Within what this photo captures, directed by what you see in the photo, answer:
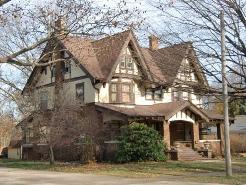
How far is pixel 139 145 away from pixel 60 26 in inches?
855

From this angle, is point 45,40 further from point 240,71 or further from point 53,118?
point 53,118

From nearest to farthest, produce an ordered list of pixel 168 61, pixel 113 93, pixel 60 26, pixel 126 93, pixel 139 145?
1. pixel 60 26
2. pixel 168 61
3. pixel 139 145
4. pixel 113 93
5. pixel 126 93

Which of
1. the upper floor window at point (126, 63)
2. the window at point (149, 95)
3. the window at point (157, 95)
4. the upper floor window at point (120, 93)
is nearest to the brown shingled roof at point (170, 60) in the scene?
the upper floor window at point (120, 93)

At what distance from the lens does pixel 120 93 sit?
3988cm

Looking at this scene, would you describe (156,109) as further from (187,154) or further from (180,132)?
(180,132)

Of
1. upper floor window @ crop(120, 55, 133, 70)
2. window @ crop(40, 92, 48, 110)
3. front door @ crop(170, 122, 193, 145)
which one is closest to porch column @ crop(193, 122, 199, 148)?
front door @ crop(170, 122, 193, 145)

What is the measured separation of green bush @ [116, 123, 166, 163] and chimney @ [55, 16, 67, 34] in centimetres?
2140

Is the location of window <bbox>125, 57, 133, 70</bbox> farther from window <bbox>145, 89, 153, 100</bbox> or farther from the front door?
the front door

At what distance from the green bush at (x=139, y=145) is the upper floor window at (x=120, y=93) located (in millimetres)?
5204

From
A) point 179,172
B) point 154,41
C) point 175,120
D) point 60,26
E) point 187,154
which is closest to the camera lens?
point 154,41

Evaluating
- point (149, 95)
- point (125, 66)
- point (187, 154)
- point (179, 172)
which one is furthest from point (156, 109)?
point (179, 172)

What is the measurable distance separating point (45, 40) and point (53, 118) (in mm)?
21521

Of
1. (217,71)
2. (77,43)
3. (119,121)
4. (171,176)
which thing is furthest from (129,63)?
(217,71)

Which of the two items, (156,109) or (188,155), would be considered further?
(156,109)
